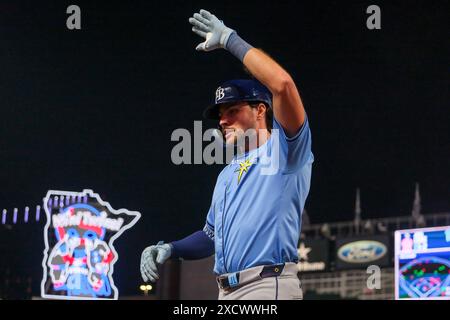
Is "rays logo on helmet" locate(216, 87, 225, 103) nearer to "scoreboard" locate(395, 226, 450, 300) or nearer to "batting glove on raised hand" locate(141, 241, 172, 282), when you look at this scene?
"batting glove on raised hand" locate(141, 241, 172, 282)

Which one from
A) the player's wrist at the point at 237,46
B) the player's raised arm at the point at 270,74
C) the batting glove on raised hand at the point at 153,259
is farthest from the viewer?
the batting glove on raised hand at the point at 153,259

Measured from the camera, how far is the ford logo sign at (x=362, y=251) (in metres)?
52.3

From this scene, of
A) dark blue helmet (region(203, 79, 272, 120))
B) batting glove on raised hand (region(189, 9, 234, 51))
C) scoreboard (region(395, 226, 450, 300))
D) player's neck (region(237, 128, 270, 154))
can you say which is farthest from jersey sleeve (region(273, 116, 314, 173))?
scoreboard (region(395, 226, 450, 300))

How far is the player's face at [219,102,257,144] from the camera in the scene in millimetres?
5215

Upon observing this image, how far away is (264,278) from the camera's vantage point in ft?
15.9

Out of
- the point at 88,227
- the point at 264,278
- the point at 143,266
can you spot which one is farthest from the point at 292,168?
the point at 88,227

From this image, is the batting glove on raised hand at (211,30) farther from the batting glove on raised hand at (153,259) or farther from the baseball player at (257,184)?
the batting glove on raised hand at (153,259)

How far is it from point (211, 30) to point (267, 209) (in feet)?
3.82

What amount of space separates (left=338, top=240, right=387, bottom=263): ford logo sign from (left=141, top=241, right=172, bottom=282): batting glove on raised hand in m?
48.1

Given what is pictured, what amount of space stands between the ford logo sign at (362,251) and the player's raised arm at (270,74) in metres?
48.8

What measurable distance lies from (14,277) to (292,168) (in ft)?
352

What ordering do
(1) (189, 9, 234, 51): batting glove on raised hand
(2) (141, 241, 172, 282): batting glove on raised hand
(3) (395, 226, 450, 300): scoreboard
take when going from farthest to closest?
(3) (395, 226, 450, 300): scoreboard < (2) (141, 241, 172, 282): batting glove on raised hand < (1) (189, 9, 234, 51): batting glove on raised hand

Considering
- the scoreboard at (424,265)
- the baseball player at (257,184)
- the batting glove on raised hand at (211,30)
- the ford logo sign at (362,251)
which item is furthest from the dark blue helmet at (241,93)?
the ford logo sign at (362,251)
